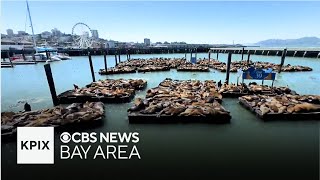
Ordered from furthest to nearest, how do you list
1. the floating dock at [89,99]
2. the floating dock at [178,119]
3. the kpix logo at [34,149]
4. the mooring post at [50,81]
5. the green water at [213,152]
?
the floating dock at [89,99]
the mooring post at [50,81]
the floating dock at [178,119]
the kpix logo at [34,149]
the green water at [213,152]

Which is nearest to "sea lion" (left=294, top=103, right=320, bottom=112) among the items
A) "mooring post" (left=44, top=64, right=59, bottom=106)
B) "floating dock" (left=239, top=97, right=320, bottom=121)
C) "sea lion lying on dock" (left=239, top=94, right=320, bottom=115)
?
"sea lion lying on dock" (left=239, top=94, right=320, bottom=115)

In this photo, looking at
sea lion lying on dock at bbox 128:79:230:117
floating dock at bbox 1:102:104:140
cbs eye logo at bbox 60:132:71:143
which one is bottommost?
cbs eye logo at bbox 60:132:71:143

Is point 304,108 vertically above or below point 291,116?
above

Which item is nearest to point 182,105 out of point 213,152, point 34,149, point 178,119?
point 178,119

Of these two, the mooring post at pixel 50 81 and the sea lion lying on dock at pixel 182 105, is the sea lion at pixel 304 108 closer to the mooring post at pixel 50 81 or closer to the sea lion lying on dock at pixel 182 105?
the sea lion lying on dock at pixel 182 105

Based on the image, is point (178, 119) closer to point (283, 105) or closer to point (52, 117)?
point (283, 105)

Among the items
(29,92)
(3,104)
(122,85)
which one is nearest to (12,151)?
(3,104)

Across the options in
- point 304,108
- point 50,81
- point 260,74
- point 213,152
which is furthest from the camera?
point 260,74

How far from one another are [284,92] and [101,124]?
996 centimetres

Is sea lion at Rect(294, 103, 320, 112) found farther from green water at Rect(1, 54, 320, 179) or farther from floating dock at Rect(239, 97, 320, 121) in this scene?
green water at Rect(1, 54, 320, 179)

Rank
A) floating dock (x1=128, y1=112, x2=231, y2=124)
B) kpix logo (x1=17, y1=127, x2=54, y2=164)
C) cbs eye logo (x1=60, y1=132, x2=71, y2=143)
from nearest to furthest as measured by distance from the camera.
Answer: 1. kpix logo (x1=17, y1=127, x2=54, y2=164)
2. cbs eye logo (x1=60, y1=132, x2=71, y2=143)
3. floating dock (x1=128, y1=112, x2=231, y2=124)

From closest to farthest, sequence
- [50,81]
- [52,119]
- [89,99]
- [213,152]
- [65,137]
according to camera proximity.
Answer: [213,152] → [65,137] → [52,119] → [50,81] → [89,99]

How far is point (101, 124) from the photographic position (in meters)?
9.62

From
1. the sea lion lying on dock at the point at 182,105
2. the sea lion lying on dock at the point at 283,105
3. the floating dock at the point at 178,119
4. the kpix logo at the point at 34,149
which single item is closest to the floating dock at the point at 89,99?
the sea lion lying on dock at the point at 182,105
